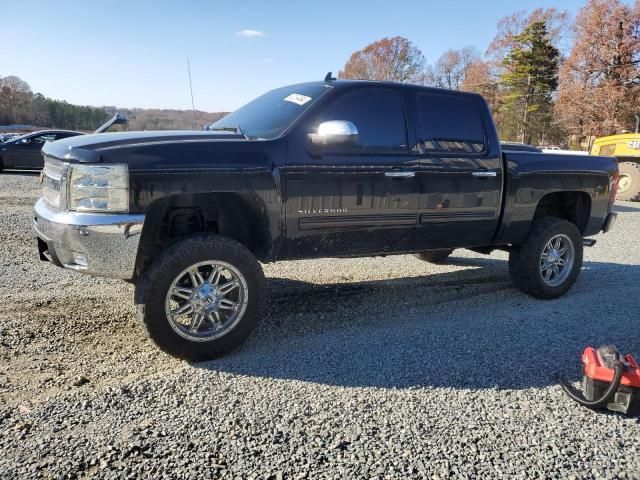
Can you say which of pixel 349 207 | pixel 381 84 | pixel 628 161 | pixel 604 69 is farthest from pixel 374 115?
pixel 604 69

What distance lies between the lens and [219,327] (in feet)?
11.5

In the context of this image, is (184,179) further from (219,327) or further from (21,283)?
(21,283)

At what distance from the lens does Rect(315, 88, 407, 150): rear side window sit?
3980 millimetres

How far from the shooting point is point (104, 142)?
325 centimetres

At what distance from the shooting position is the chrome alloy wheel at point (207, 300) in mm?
3400

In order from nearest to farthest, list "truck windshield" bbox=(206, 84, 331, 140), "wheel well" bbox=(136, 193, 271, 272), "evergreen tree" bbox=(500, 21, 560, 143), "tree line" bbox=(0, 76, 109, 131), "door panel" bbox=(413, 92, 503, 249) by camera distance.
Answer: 1. "wheel well" bbox=(136, 193, 271, 272)
2. "truck windshield" bbox=(206, 84, 331, 140)
3. "door panel" bbox=(413, 92, 503, 249)
4. "evergreen tree" bbox=(500, 21, 560, 143)
5. "tree line" bbox=(0, 76, 109, 131)

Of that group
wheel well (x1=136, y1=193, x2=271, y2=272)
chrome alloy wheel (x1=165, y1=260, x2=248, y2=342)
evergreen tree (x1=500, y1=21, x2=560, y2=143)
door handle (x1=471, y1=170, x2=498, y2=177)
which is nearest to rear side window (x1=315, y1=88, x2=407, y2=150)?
door handle (x1=471, y1=170, x2=498, y2=177)

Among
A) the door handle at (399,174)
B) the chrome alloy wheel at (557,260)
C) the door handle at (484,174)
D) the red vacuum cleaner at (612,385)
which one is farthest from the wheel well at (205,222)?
the chrome alloy wheel at (557,260)

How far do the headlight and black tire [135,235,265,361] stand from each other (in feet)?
1.48

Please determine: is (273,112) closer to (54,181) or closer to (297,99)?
(297,99)

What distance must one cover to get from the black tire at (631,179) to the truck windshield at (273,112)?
47.8 feet

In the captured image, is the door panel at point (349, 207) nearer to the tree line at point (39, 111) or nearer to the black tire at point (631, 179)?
A: the black tire at point (631, 179)

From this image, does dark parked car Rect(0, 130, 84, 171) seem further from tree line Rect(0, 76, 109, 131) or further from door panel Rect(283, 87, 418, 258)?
tree line Rect(0, 76, 109, 131)

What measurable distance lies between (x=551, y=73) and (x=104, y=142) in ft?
163
